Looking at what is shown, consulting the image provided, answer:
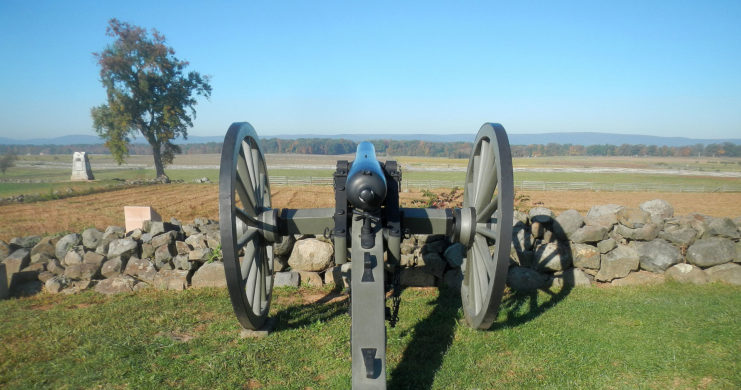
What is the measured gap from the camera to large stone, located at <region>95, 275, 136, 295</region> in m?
6.51

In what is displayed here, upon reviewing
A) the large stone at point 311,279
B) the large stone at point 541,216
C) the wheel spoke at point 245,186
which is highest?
the wheel spoke at point 245,186

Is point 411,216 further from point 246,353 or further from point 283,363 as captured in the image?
point 246,353

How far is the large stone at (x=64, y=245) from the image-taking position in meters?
7.23

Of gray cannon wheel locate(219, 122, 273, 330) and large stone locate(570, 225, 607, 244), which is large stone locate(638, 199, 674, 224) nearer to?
large stone locate(570, 225, 607, 244)

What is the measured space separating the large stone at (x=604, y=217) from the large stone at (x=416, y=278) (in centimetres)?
286

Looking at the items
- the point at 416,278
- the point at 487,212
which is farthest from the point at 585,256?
the point at 487,212

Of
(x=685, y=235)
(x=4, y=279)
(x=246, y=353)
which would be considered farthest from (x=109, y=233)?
(x=685, y=235)

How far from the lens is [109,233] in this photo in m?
7.50

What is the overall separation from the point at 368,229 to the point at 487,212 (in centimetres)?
151

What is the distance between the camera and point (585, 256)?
6.73m

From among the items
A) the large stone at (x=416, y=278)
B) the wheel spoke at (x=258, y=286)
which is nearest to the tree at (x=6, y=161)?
the wheel spoke at (x=258, y=286)

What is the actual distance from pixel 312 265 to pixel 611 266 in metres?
4.59

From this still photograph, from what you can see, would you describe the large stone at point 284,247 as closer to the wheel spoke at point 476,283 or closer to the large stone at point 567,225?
the wheel spoke at point 476,283

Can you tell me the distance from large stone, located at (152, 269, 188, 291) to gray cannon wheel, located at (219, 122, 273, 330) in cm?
186
